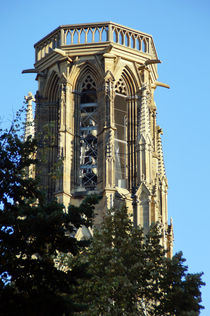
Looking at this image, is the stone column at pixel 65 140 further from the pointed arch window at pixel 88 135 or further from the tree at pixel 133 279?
Answer: the tree at pixel 133 279

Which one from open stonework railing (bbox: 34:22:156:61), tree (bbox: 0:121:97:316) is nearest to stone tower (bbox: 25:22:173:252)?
open stonework railing (bbox: 34:22:156:61)

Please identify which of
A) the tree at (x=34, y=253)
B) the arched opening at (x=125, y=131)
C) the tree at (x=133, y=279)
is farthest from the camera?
the arched opening at (x=125, y=131)

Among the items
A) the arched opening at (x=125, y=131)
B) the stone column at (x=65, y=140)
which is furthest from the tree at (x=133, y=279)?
the arched opening at (x=125, y=131)

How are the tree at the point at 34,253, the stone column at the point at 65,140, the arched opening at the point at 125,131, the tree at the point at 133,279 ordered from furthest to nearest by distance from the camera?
1. the arched opening at the point at 125,131
2. the stone column at the point at 65,140
3. the tree at the point at 133,279
4. the tree at the point at 34,253

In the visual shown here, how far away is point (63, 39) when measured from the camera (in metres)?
54.7

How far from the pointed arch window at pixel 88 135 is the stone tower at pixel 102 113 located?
0.05 m

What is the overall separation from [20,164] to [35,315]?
217 inches

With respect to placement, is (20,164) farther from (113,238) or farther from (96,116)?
(96,116)

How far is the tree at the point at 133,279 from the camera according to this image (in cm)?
3491

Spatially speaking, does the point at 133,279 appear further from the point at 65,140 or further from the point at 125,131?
the point at 125,131

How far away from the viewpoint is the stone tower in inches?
2035

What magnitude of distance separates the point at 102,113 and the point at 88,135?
160 cm

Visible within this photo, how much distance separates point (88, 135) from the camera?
53.9 m

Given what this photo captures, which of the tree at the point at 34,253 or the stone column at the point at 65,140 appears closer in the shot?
the tree at the point at 34,253
